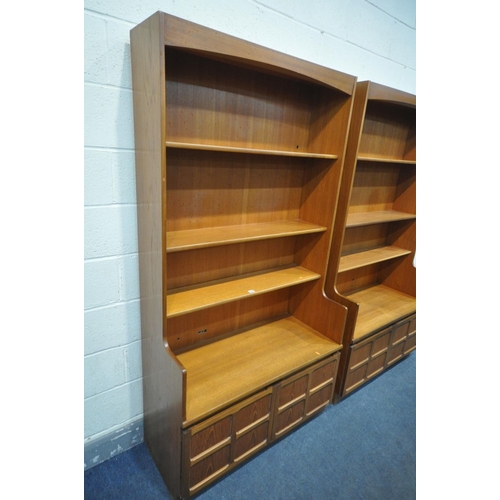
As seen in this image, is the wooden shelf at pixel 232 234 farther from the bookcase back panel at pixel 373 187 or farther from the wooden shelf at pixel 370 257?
the bookcase back panel at pixel 373 187

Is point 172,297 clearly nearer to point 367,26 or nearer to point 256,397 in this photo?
point 256,397

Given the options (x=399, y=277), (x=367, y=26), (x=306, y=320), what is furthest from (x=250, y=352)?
(x=367, y=26)

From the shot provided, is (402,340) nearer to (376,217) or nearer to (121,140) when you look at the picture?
(376,217)

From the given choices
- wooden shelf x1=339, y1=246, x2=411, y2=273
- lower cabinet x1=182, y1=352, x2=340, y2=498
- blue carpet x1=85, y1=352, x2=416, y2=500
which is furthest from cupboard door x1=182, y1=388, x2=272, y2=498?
wooden shelf x1=339, y1=246, x2=411, y2=273

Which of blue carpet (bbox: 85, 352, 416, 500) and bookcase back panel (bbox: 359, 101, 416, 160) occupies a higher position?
bookcase back panel (bbox: 359, 101, 416, 160)

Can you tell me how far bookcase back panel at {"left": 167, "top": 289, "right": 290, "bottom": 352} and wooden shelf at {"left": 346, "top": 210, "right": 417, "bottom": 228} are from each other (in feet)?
2.26

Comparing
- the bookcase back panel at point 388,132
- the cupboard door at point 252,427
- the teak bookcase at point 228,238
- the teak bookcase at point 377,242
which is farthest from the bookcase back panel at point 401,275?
the cupboard door at point 252,427

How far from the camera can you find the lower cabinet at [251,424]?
141 centimetres

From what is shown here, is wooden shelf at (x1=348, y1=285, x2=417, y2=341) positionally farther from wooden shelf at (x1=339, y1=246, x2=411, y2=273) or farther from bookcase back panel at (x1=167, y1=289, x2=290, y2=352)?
bookcase back panel at (x1=167, y1=289, x2=290, y2=352)

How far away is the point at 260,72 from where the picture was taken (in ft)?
4.96

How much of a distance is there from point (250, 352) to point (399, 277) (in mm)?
1694

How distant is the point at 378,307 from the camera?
2.45m

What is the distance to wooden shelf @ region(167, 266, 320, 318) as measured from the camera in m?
1.43

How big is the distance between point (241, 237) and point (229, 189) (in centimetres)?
30
